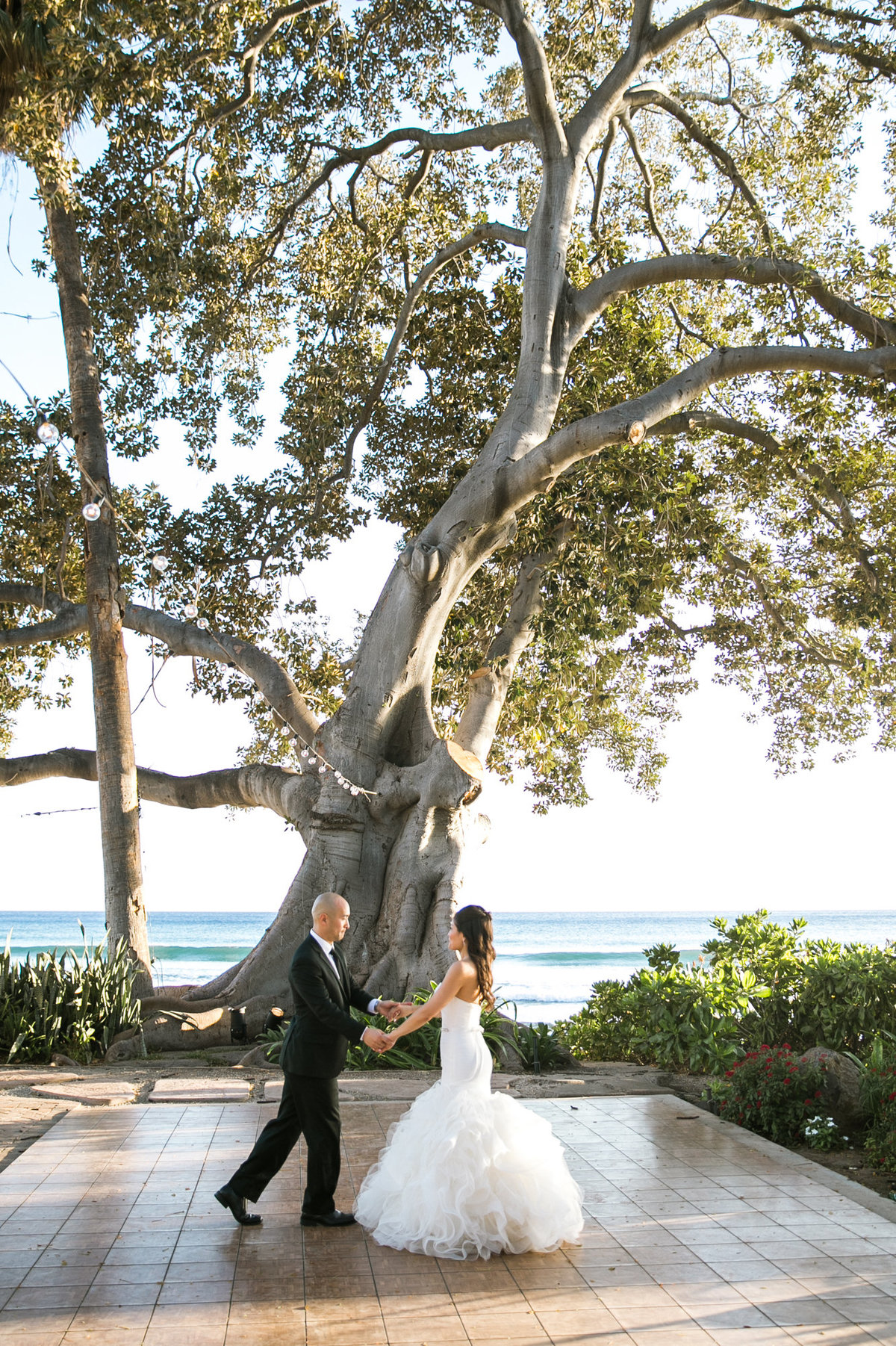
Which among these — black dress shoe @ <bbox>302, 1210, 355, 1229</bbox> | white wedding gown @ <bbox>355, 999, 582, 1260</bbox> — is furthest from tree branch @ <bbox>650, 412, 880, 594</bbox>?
black dress shoe @ <bbox>302, 1210, 355, 1229</bbox>

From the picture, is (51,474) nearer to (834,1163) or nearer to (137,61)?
(137,61)

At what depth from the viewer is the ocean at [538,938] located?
39.4 meters

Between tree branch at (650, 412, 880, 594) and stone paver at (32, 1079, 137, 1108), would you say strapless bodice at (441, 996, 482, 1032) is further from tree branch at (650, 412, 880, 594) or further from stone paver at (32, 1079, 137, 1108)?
tree branch at (650, 412, 880, 594)

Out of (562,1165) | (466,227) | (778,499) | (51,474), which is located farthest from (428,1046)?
(466,227)

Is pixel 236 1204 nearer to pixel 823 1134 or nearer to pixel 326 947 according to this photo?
pixel 326 947

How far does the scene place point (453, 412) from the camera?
13.8 m

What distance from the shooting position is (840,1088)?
6977mm

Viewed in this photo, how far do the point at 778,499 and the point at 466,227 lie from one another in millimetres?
5567

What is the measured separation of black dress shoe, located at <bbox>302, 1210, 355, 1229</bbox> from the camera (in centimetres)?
495

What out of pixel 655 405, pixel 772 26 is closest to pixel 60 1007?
pixel 655 405

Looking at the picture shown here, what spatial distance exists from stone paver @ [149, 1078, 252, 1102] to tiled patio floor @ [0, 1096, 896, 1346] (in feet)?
4.11

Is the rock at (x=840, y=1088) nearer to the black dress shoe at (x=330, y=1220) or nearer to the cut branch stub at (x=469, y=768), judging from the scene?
the black dress shoe at (x=330, y=1220)

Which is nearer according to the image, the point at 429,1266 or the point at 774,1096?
the point at 429,1266

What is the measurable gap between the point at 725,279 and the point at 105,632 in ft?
24.2
